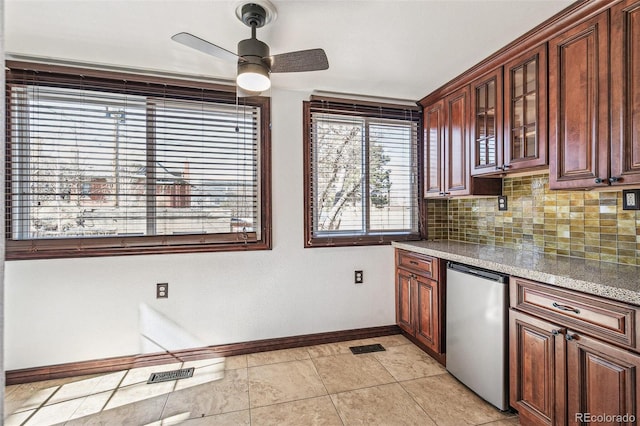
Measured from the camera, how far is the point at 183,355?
2611 millimetres

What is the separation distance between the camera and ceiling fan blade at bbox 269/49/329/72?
1746 mm

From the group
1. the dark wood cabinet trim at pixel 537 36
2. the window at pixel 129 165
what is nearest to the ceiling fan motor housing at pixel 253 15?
the window at pixel 129 165

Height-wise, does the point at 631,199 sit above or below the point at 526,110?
below

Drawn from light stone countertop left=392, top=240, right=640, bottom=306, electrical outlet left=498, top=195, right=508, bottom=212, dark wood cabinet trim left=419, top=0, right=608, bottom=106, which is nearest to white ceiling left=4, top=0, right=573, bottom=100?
dark wood cabinet trim left=419, top=0, right=608, bottom=106

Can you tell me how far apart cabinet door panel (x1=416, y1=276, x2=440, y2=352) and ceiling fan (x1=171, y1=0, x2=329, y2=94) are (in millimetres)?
1922

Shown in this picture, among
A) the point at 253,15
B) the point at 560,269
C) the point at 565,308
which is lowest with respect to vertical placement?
the point at 565,308

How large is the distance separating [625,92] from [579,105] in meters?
0.21

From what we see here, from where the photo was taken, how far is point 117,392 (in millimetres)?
2193

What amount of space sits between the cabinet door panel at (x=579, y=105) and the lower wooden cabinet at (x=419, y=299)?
111 cm

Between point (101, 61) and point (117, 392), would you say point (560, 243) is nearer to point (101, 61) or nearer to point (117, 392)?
point (117, 392)

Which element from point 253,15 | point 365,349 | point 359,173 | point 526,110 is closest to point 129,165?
point 253,15

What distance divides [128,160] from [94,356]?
157cm

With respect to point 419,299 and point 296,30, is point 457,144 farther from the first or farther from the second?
point 296,30

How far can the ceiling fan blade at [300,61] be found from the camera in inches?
68.7
